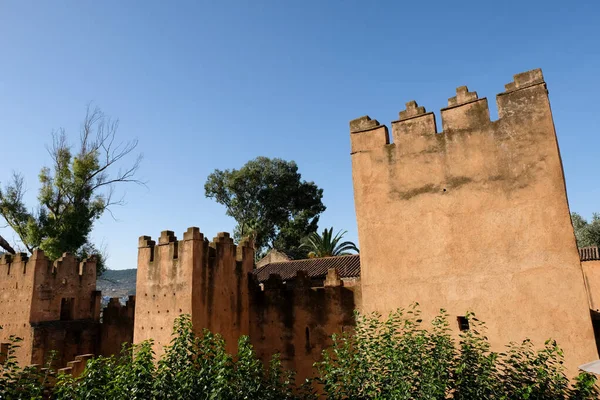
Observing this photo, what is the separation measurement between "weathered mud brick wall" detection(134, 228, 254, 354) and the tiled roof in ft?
28.5

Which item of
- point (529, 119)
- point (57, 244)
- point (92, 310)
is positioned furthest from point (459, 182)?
point (57, 244)

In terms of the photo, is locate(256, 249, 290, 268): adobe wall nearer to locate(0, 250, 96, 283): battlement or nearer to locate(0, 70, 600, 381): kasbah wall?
locate(0, 250, 96, 283): battlement

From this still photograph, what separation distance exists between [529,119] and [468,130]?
4.26ft

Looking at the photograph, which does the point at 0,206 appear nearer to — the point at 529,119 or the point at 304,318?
the point at 304,318

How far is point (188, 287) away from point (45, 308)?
10.2 meters

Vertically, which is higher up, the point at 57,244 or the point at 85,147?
the point at 85,147

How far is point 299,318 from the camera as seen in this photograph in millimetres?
12406

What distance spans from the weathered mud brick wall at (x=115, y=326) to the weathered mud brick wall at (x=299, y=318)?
24.7ft

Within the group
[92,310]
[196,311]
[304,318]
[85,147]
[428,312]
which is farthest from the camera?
[85,147]

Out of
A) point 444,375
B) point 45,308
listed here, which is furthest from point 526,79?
point 45,308

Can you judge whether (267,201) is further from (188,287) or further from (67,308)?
(188,287)

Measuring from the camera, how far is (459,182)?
10.1 m

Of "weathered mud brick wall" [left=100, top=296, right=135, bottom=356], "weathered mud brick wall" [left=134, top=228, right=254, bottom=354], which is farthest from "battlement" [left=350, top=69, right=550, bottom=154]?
"weathered mud brick wall" [left=100, top=296, right=135, bottom=356]

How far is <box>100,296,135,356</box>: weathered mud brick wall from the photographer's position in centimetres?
1780
